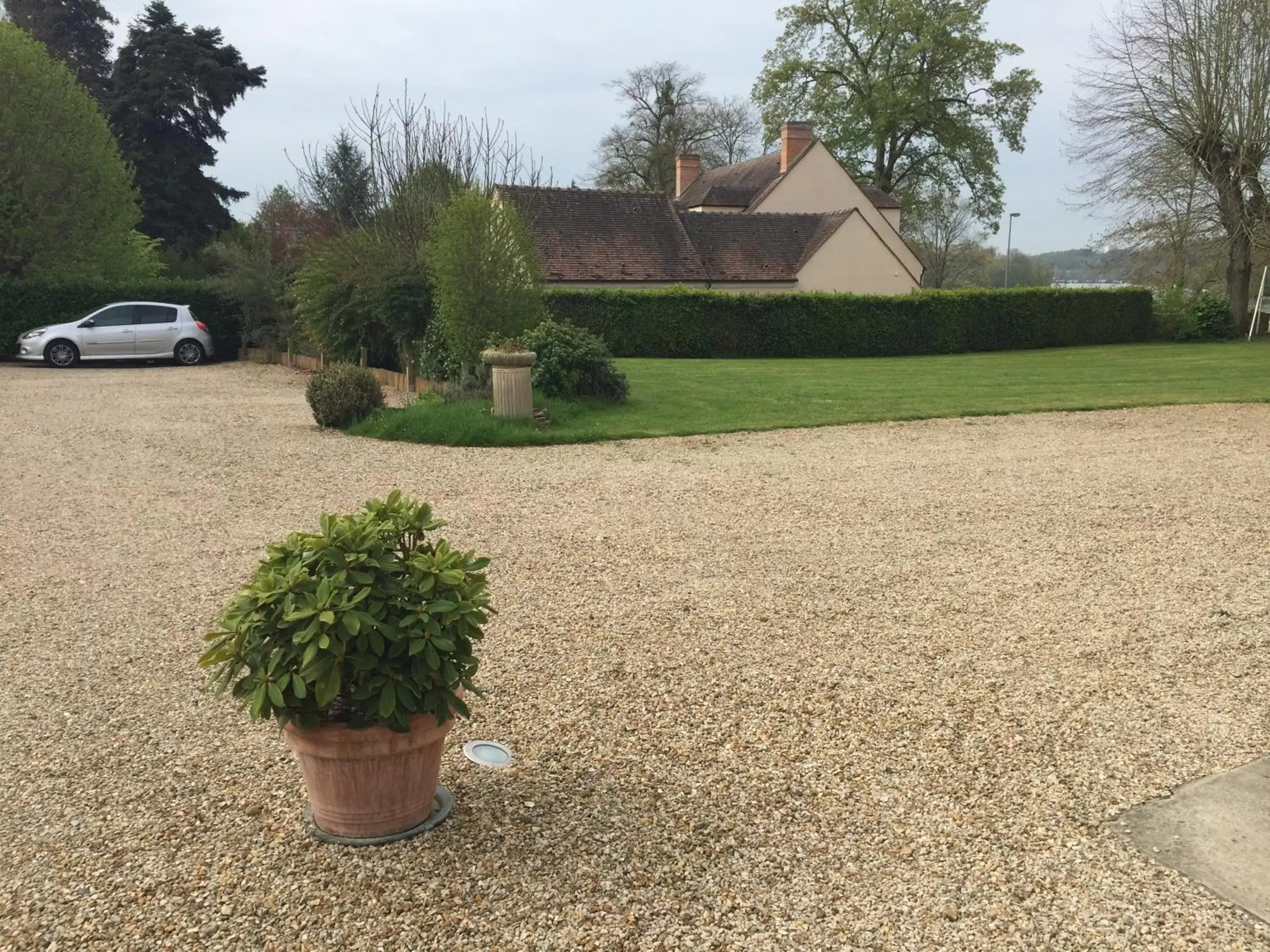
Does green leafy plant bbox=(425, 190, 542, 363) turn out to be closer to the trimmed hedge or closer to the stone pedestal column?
the stone pedestal column

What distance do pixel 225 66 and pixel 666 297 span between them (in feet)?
94.8

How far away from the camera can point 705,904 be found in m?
2.78

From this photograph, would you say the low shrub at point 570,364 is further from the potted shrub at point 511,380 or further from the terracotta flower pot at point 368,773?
the terracotta flower pot at point 368,773

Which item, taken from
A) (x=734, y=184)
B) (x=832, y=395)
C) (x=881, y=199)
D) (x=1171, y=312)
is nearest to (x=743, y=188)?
(x=734, y=184)

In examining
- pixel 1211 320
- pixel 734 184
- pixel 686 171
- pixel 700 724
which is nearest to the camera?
pixel 700 724

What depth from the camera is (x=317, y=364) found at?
21766 mm

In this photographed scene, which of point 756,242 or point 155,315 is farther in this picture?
point 756,242

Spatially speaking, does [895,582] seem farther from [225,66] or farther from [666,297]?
[225,66]

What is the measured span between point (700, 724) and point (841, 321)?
22.2 meters

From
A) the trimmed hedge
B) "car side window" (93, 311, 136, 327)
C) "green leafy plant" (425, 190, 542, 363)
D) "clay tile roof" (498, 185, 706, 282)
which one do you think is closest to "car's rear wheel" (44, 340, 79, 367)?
"car side window" (93, 311, 136, 327)

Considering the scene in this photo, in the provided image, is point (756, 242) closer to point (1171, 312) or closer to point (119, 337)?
point (1171, 312)

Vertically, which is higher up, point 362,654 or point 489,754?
point 362,654

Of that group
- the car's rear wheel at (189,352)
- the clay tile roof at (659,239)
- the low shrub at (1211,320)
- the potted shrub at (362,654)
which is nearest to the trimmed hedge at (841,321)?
the low shrub at (1211,320)

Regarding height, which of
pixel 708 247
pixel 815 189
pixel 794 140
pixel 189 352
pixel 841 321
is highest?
pixel 794 140
